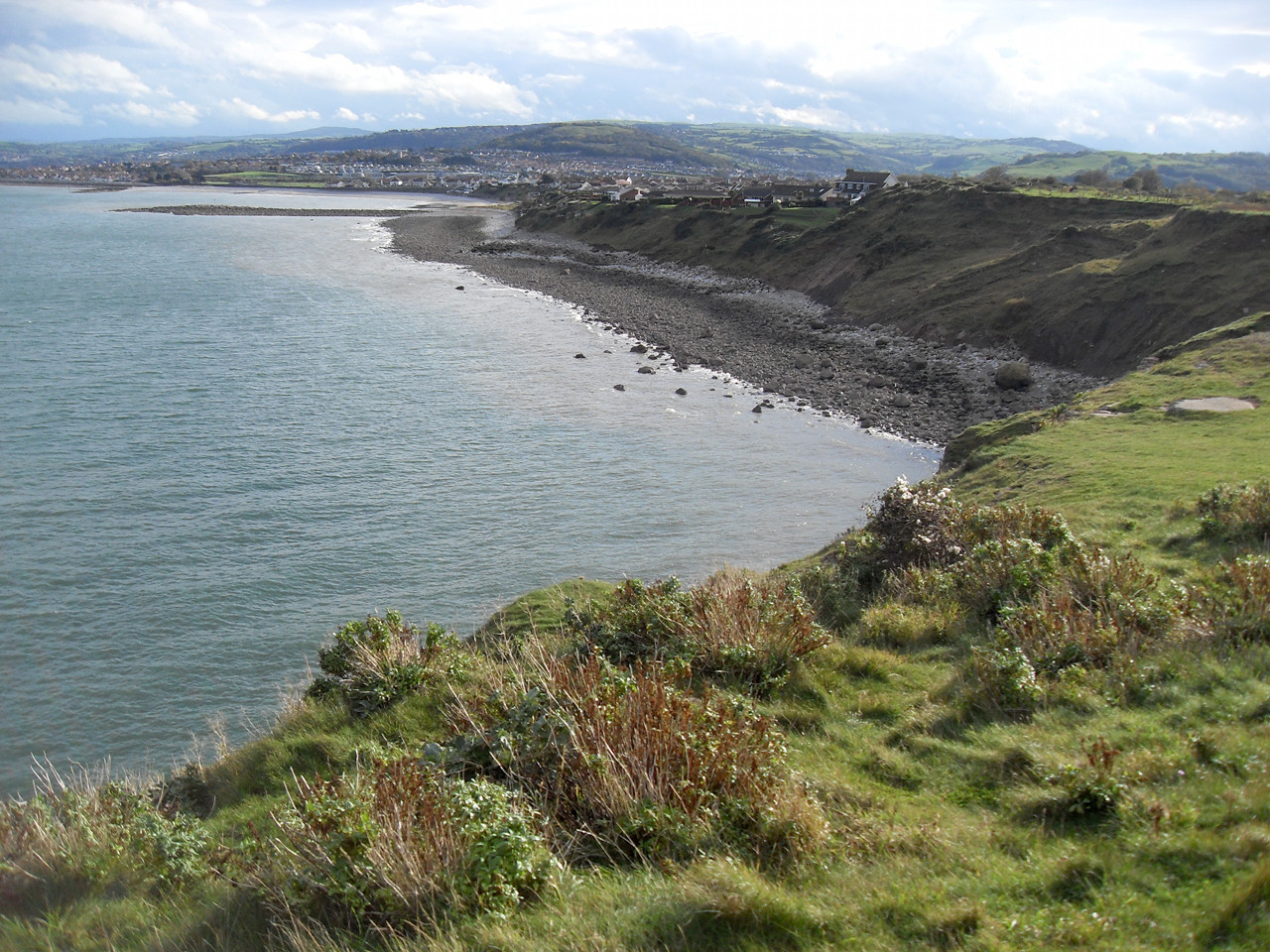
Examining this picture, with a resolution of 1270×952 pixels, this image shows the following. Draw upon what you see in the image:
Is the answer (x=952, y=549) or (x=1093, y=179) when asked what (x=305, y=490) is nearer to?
(x=952, y=549)

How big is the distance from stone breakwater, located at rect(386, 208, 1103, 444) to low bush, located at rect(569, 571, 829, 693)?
22.2 m

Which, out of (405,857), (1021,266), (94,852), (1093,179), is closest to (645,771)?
(405,857)

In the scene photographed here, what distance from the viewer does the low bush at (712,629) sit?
8320 millimetres

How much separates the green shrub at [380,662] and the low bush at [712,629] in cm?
168

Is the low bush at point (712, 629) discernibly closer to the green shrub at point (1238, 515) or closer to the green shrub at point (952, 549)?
the green shrub at point (952, 549)

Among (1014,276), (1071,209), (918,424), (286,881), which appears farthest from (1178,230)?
(286,881)

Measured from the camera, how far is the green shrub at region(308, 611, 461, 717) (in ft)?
29.3

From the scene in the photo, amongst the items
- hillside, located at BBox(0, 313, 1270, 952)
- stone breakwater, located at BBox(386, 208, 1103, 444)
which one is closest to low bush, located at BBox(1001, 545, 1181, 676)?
hillside, located at BBox(0, 313, 1270, 952)

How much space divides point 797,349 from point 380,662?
3751cm

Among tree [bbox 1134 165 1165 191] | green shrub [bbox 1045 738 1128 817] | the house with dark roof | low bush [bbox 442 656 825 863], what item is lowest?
low bush [bbox 442 656 825 863]

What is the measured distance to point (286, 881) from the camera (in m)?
5.25

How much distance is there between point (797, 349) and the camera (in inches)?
1714

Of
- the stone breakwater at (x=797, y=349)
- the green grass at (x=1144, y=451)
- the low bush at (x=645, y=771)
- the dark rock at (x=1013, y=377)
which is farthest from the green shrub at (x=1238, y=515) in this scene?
the dark rock at (x=1013, y=377)

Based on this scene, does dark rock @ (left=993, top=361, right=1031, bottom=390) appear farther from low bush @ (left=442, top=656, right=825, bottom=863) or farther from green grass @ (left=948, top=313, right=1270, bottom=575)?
low bush @ (left=442, top=656, right=825, bottom=863)
